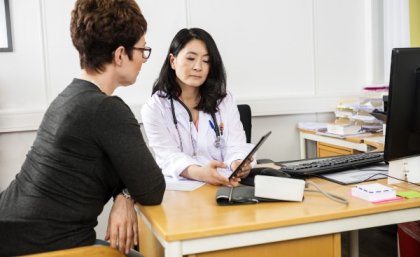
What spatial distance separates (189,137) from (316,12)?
6.23 ft

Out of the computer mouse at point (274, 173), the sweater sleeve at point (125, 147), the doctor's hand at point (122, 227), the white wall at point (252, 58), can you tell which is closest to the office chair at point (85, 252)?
the doctor's hand at point (122, 227)

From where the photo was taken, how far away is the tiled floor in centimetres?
276

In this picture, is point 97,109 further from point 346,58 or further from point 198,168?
point 346,58

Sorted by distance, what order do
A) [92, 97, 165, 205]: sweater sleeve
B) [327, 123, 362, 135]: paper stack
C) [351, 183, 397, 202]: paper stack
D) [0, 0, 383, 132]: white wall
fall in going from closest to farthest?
[92, 97, 165, 205]: sweater sleeve < [351, 183, 397, 202]: paper stack < [0, 0, 383, 132]: white wall < [327, 123, 362, 135]: paper stack

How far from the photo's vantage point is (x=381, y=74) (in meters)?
3.54

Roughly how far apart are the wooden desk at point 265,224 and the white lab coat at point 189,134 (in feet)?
1.89

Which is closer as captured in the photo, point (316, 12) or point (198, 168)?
point (198, 168)

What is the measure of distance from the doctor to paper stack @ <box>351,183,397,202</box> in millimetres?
628

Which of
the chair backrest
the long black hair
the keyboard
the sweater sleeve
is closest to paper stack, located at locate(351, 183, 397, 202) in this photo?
the keyboard

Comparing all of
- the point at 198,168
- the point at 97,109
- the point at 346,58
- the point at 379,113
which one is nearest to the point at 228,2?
the point at 346,58

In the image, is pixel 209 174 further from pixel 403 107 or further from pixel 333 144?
pixel 333 144

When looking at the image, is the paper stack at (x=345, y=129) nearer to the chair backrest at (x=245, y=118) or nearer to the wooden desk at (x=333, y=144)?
the wooden desk at (x=333, y=144)

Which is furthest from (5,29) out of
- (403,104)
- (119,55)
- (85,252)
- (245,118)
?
(403,104)

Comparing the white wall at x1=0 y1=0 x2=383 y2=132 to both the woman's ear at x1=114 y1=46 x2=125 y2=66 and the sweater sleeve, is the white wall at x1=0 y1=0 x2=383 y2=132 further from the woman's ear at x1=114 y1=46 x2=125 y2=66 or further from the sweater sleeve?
the sweater sleeve
